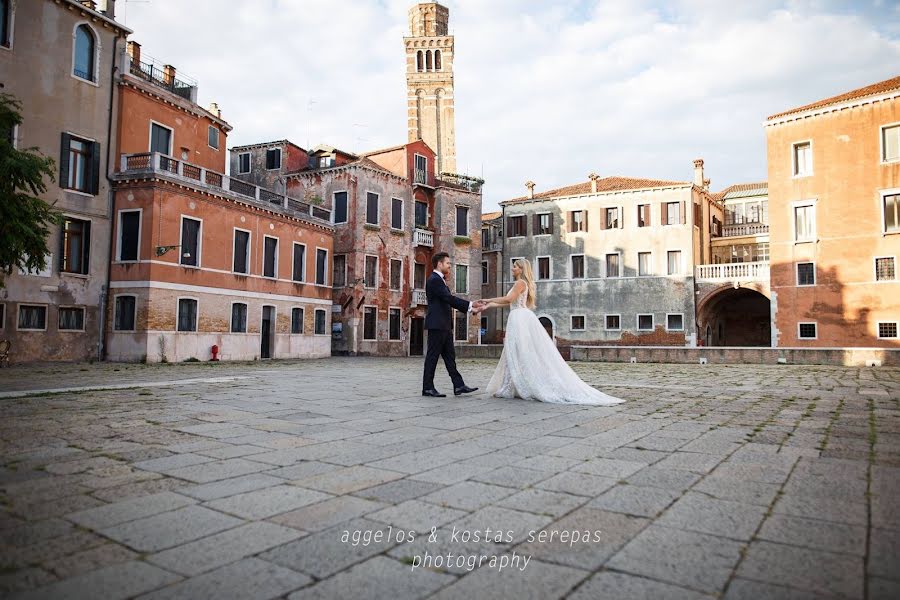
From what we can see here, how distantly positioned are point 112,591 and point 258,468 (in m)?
1.74

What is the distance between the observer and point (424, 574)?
2.13m

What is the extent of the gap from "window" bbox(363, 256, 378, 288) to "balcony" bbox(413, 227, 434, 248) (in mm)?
3376

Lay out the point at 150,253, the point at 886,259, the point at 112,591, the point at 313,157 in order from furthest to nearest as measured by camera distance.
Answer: the point at 313,157
the point at 886,259
the point at 150,253
the point at 112,591

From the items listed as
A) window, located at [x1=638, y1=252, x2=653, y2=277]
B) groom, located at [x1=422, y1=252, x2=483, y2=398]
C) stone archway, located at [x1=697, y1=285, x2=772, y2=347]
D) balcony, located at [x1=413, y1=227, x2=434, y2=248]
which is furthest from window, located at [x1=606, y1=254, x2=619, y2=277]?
groom, located at [x1=422, y1=252, x2=483, y2=398]

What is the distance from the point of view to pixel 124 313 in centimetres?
2061

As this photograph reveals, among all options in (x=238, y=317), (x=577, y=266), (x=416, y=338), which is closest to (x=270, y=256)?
(x=238, y=317)

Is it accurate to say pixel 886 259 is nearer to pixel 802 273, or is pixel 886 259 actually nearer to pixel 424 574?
pixel 802 273

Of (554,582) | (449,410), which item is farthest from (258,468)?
(449,410)

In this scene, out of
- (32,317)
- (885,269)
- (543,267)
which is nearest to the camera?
(32,317)

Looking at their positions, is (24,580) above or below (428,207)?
below

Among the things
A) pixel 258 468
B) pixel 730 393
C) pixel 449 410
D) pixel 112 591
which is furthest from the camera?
pixel 730 393

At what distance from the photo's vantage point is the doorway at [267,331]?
25.8 m

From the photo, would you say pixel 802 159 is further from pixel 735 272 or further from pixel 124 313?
pixel 124 313

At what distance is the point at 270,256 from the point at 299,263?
2.14m
